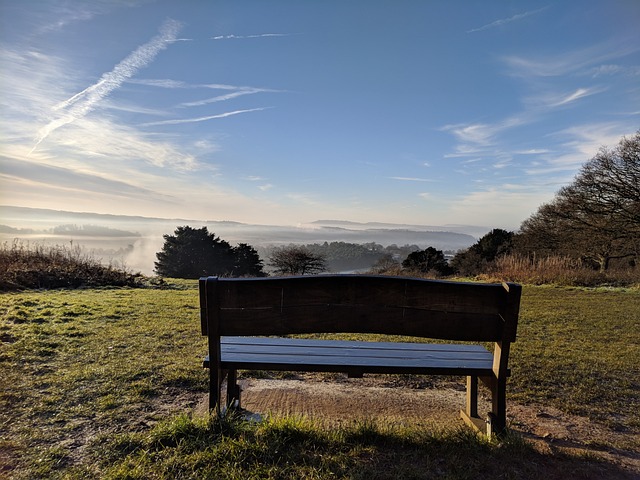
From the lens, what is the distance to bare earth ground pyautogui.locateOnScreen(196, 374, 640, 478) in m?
2.83

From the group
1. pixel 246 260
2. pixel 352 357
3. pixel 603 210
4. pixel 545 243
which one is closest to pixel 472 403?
pixel 352 357

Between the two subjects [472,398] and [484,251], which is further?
[484,251]

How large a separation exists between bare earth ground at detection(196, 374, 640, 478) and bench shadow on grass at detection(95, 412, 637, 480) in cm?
26

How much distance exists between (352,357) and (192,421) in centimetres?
112

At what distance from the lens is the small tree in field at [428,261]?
29328mm

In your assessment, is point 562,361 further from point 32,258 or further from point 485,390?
point 32,258

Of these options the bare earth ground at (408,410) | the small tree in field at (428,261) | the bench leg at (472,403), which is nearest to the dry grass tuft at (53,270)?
the bare earth ground at (408,410)

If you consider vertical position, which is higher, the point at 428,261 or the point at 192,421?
the point at 192,421

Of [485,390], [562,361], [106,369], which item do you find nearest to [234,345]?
[106,369]

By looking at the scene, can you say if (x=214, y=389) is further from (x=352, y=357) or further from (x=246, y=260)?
(x=246, y=260)

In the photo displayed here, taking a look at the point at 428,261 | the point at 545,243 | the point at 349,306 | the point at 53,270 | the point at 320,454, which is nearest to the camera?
the point at 320,454

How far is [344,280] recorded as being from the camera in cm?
255

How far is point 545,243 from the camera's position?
1051 inches

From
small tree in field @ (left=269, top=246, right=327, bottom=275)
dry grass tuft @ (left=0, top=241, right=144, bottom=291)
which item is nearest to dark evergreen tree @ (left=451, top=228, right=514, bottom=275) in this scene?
small tree in field @ (left=269, top=246, right=327, bottom=275)
